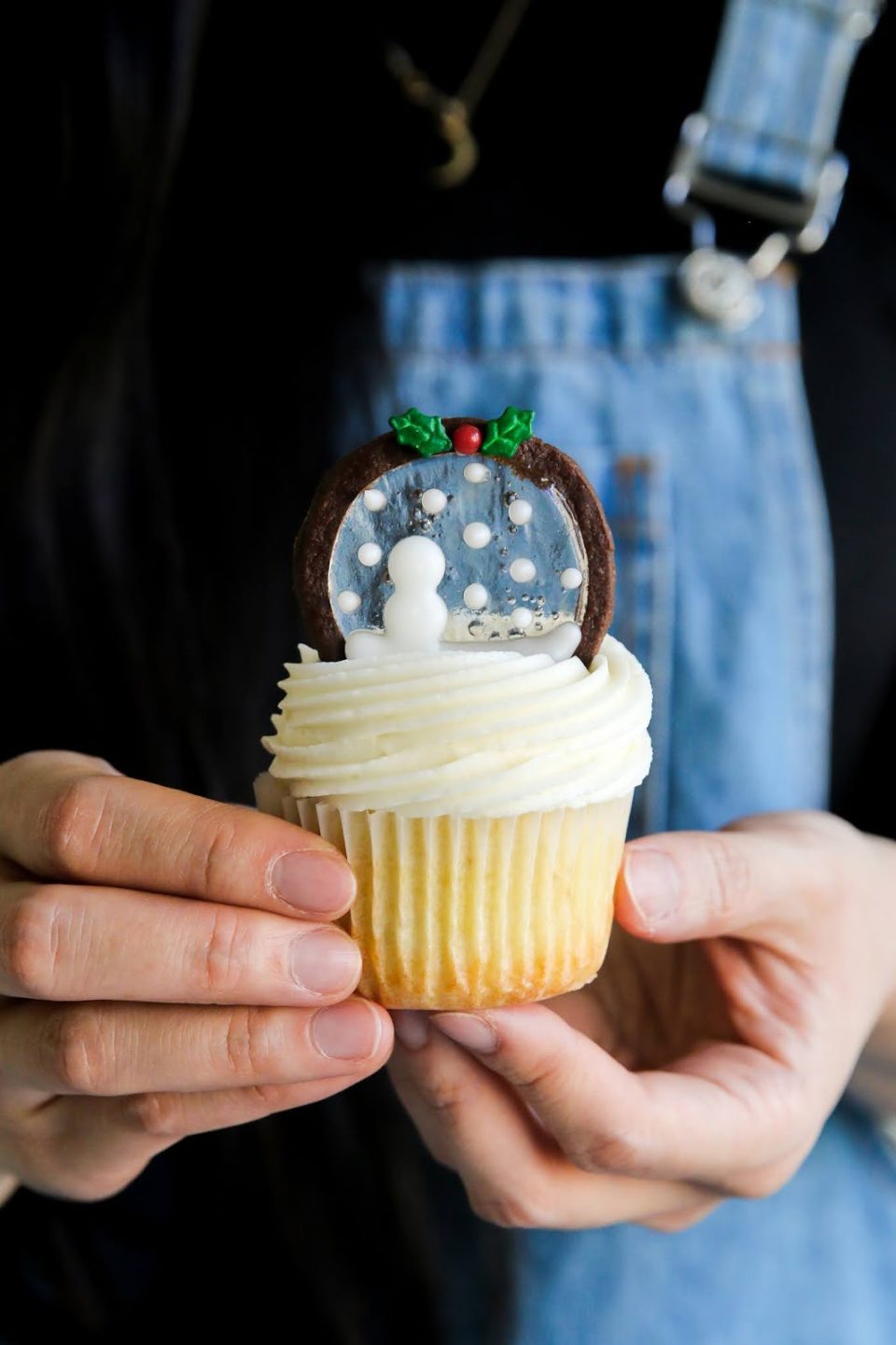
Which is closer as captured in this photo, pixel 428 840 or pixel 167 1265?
pixel 428 840

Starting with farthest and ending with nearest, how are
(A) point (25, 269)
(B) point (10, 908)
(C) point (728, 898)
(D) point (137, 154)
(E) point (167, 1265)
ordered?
(E) point (167, 1265), (A) point (25, 269), (D) point (137, 154), (C) point (728, 898), (B) point (10, 908)

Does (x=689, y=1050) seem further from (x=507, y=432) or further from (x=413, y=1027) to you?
(x=507, y=432)

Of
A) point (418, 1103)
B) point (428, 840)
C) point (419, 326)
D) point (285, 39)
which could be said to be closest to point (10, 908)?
point (428, 840)

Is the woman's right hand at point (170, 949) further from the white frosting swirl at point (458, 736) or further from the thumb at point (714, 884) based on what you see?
the thumb at point (714, 884)

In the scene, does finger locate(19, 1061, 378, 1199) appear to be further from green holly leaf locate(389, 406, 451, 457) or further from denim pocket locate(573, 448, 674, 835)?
denim pocket locate(573, 448, 674, 835)

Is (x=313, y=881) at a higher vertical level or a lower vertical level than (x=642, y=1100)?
higher

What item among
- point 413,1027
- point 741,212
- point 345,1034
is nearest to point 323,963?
point 345,1034

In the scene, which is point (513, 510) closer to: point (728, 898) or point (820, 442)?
point (728, 898)

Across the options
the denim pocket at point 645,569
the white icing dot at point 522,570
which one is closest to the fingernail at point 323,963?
the white icing dot at point 522,570
